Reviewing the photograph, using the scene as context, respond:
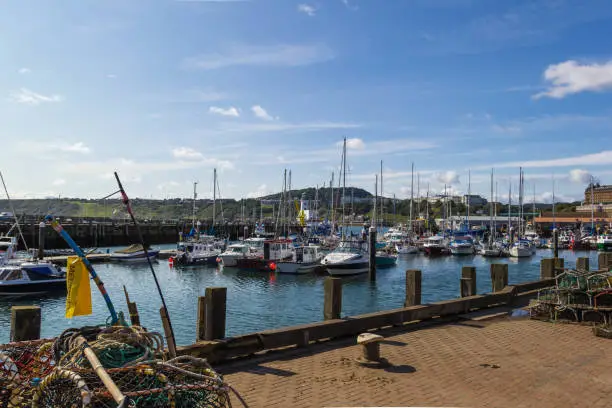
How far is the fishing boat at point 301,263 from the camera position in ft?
158

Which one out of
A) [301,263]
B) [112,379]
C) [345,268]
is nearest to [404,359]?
[112,379]

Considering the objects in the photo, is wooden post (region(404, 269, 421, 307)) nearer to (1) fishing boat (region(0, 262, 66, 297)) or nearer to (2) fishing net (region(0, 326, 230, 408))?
(2) fishing net (region(0, 326, 230, 408))

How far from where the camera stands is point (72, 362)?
19.5 ft

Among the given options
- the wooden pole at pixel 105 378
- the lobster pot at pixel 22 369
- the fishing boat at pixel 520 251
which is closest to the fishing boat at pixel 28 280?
the lobster pot at pixel 22 369

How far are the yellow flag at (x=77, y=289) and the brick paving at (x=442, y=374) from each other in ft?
9.57

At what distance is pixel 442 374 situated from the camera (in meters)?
9.88

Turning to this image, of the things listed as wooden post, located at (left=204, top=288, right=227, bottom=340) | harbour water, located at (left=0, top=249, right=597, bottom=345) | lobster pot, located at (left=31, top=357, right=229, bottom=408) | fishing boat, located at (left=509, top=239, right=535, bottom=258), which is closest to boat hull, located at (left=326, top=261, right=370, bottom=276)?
harbour water, located at (left=0, top=249, right=597, bottom=345)

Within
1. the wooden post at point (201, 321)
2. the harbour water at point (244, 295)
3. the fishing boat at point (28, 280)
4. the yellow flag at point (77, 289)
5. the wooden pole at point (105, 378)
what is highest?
the yellow flag at point (77, 289)

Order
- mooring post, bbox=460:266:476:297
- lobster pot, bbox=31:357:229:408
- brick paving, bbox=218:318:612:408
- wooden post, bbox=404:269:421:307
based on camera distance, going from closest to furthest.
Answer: lobster pot, bbox=31:357:229:408 → brick paving, bbox=218:318:612:408 → wooden post, bbox=404:269:421:307 → mooring post, bbox=460:266:476:297

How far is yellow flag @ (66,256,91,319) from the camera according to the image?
8680 millimetres

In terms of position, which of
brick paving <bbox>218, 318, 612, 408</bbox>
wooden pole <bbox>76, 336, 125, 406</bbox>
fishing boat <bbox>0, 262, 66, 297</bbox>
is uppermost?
wooden pole <bbox>76, 336, 125, 406</bbox>

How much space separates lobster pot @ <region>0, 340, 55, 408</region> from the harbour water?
48.5 feet

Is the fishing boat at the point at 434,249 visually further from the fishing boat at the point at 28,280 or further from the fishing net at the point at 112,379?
the fishing net at the point at 112,379

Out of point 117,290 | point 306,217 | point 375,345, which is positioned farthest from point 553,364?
point 306,217
